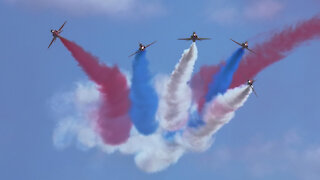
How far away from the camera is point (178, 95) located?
178625mm

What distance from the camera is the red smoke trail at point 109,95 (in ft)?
580

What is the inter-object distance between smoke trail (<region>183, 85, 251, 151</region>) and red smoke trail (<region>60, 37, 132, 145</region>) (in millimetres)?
7465

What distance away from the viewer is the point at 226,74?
177500mm

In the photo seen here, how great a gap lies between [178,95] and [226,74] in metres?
5.91

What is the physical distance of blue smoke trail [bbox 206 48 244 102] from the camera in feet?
582

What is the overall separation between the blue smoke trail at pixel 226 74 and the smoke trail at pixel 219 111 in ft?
2.30

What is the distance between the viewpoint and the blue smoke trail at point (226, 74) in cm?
17725

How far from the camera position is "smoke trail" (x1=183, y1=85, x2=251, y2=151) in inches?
6934

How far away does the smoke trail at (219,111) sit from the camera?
17612cm

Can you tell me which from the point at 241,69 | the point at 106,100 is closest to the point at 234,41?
the point at 241,69

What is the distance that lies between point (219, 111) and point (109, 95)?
491 inches

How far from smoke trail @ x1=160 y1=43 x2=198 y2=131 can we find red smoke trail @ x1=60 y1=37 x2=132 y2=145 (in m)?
4.36

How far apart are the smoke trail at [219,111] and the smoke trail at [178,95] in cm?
209

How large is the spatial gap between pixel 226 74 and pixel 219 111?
4.19m
